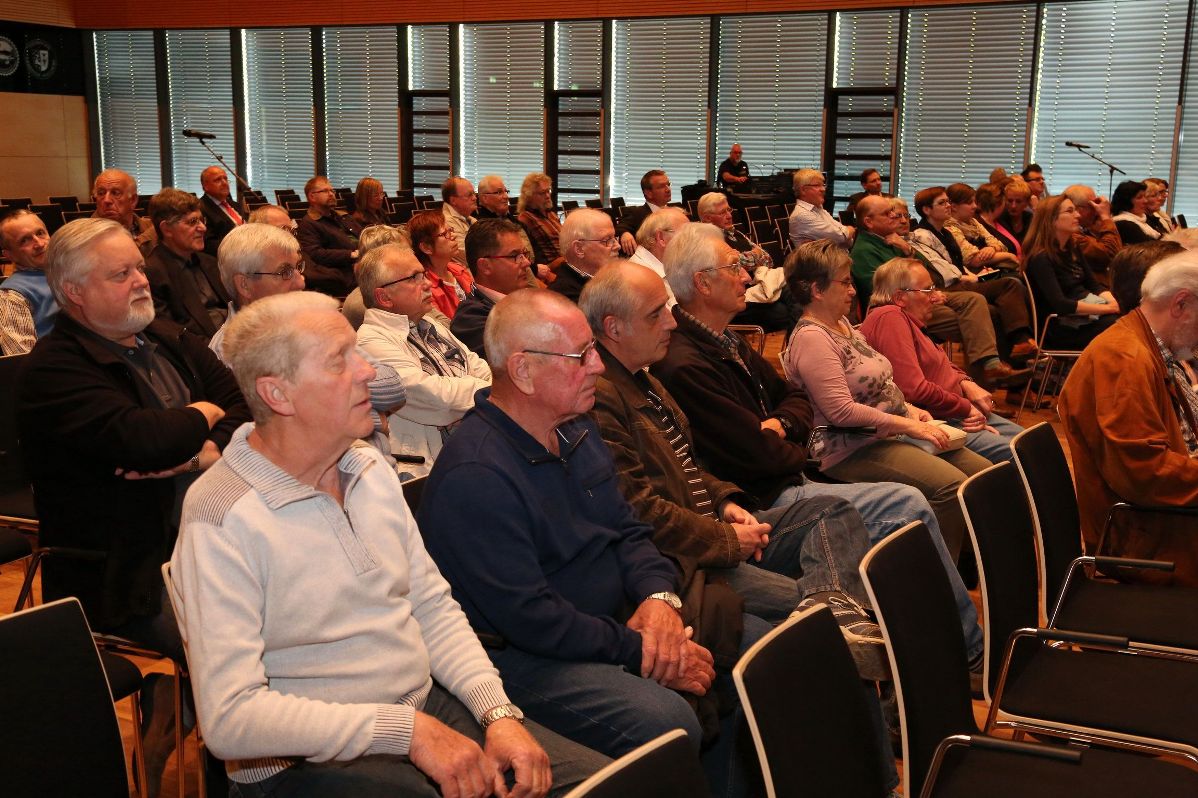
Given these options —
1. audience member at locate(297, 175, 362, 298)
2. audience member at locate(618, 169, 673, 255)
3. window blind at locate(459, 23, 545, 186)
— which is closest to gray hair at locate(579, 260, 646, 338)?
audience member at locate(297, 175, 362, 298)

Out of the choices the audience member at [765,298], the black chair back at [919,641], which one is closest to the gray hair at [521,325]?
the black chair back at [919,641]

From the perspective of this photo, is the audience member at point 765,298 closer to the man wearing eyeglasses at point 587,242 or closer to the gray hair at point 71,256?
the man wearing eyeglasses at point 587,242

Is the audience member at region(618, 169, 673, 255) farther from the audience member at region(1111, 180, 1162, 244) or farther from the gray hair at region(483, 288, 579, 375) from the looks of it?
the gray hair at region(483, 288, 579, 375)

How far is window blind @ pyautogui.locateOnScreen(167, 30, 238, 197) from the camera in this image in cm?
1702

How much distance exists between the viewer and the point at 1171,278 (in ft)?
11.2

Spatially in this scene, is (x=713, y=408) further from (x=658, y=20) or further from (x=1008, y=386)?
(x=658, y=20)

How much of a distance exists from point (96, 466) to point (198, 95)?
16266 millimetres

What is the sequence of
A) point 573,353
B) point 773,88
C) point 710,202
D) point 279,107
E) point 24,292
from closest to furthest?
point 573,353 → point 24,292 → point 710,202 → point 773,88 → point 279,107

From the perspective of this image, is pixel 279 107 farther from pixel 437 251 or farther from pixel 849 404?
pixel 849 404

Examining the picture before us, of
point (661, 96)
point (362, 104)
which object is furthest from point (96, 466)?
point (362, 104)

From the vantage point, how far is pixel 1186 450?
11.2 ft

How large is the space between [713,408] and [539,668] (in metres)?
1.32

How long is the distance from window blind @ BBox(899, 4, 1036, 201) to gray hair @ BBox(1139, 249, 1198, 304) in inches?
388

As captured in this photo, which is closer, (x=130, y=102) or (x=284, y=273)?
(x=284, y=273)
